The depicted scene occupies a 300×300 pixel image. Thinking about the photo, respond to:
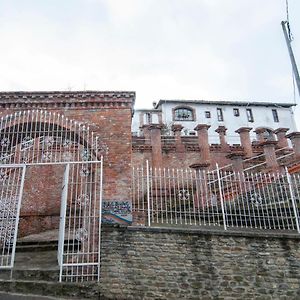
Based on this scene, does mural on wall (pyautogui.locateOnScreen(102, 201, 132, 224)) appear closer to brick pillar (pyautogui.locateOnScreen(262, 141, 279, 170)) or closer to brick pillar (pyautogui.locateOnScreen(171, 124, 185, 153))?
brick pillar (pyautogui.locateOnScreen(262, 141, 279, 170))

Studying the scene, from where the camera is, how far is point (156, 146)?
15.5 metres

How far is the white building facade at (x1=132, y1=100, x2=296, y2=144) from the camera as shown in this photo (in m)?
32.9

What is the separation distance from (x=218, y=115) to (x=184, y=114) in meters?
3.61

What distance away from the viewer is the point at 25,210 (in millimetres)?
13531

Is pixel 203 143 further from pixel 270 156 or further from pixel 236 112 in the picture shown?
pixel 236 112

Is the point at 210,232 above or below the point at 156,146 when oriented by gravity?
below

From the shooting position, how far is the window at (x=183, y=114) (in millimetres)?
32916

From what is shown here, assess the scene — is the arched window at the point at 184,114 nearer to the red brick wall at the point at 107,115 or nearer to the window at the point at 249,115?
the window at the point at 249,115

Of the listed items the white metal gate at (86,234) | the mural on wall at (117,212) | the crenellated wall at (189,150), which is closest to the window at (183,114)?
the crenellated wall at (189,150)

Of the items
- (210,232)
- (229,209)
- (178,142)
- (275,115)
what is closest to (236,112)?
(275,115)

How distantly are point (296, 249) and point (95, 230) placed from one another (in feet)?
16.2

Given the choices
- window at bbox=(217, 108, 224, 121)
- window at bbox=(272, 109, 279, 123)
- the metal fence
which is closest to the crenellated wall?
the metal fence

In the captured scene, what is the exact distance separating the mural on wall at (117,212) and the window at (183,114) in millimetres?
25193

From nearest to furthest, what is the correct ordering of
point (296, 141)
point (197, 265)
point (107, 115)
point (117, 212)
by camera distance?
point (197, 265) < point (117, 212) < point (107, 115) < point (296, 141)
